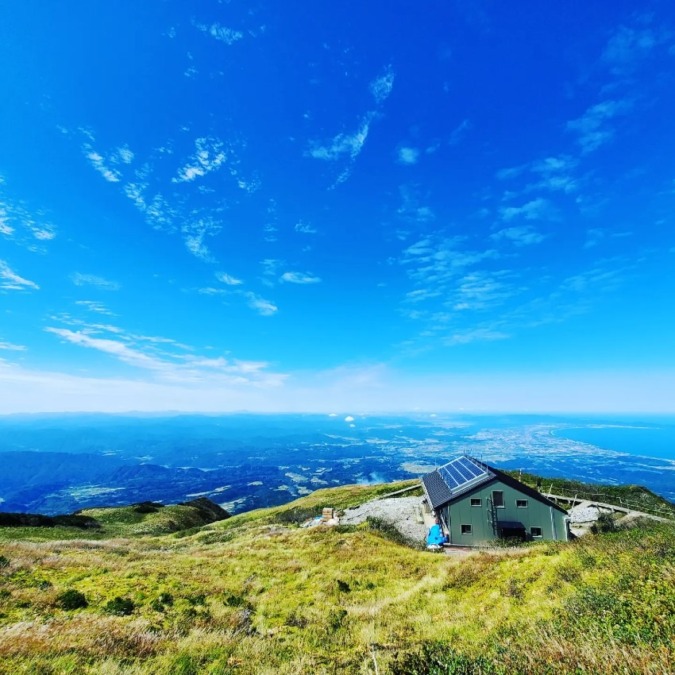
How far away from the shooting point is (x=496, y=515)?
118 ft

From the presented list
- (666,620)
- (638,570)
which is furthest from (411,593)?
(666,620)

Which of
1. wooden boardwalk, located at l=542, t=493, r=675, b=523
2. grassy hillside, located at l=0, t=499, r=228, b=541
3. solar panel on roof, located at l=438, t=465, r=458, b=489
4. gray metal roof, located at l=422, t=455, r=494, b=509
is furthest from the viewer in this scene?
grassy hillside, located at l=0, t=499, r=228, b=541

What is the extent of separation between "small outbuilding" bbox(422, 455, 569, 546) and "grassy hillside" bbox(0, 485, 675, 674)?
9.66 metres

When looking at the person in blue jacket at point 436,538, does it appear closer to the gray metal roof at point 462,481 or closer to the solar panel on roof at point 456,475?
the gray metal roof at point 462,481

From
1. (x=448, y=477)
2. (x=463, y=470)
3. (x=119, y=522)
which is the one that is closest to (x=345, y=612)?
(x=463, y=470)

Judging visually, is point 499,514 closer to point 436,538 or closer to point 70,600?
point 436,538

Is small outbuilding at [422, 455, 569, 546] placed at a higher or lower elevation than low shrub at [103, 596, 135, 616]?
lower

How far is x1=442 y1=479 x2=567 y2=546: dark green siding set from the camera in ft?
117

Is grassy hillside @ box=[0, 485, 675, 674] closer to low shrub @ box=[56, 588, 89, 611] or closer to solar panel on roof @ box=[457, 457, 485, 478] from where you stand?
low shrub @ box=[56, 588, 89, 611]

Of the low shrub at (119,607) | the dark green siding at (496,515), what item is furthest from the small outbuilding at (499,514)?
the low shrub at (119,607)

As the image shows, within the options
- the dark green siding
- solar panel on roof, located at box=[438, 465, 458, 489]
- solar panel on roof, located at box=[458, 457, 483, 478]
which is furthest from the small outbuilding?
solar panel on roof, located at box=[438, 465, 458, 489]

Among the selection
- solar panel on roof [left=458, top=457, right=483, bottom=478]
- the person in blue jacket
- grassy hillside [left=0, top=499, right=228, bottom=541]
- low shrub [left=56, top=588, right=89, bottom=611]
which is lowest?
grassy hillside [left=0, top=499, right=228, bottom=541]

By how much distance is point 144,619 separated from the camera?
1384 centimetres

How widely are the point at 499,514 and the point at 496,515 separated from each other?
0.46m
